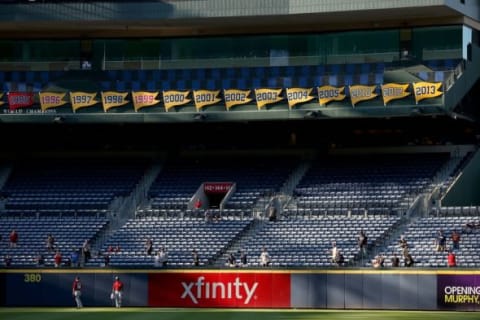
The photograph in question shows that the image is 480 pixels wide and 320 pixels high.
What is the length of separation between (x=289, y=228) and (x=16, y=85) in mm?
16389

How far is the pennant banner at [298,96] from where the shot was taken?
6019 centimetres

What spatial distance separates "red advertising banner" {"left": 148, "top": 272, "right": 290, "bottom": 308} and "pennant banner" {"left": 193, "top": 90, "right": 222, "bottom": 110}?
32.8 feet

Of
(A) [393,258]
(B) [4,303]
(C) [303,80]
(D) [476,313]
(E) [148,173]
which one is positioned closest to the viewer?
(D) [476,313]

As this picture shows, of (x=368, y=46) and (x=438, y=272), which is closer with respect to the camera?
(x=438, y=272)

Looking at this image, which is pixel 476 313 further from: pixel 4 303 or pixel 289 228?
pixel 4 303

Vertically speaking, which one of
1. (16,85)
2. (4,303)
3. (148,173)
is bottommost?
(4,303)

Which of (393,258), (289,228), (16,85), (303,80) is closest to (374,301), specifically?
(393,258)

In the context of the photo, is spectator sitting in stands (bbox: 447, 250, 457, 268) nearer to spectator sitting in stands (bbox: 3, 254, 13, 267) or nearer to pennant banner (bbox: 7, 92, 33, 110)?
spectator sitting in stands (bbox: 3, 254, 13, 267)

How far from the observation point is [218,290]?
5484cm

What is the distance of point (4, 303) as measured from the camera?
5672 cm

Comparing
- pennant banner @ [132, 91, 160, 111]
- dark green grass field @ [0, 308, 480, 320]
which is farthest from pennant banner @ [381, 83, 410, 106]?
dark green grass field @ [0, 308, 480, 320]

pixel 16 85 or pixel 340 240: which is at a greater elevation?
pixel 16 85

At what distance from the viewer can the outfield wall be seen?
5125 cm

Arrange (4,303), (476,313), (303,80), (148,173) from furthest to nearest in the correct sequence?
(148,173) → (303,80) → (4,303) → (476,313)
